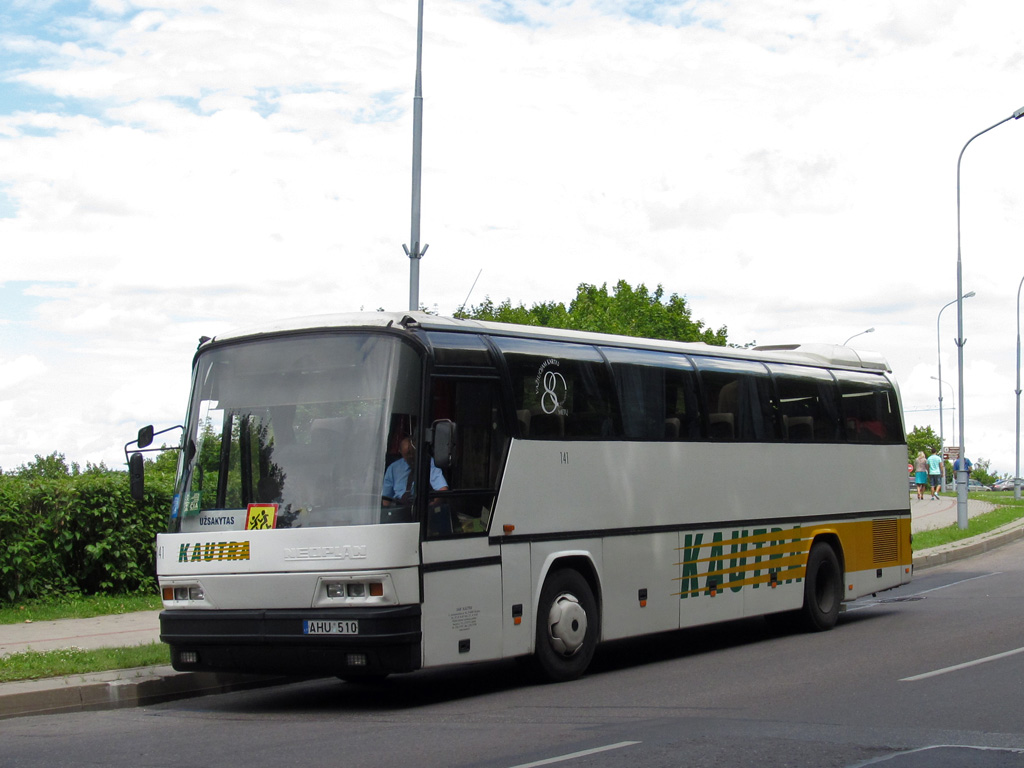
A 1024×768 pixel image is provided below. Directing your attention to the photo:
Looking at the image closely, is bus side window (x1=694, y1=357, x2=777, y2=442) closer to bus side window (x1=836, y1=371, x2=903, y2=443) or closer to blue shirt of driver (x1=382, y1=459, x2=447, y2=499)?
bus side window (x1=836, y1=371, x2=903, y2=443)

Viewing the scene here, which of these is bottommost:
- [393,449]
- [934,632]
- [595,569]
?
[934,632]

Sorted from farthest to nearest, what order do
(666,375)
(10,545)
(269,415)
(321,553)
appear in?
(10,545)
(666,375)
(269,415)
(321,553)

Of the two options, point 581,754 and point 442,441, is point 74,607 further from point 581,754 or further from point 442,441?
point 581,754

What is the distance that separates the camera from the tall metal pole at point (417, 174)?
60.2ft

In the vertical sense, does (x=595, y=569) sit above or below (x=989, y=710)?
above

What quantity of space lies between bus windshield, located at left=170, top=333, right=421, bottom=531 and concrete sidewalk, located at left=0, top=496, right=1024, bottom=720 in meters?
1.47

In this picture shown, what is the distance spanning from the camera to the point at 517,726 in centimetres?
916

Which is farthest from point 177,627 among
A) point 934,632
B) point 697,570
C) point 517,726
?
point 934,632

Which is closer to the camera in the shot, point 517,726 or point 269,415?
point 517,726

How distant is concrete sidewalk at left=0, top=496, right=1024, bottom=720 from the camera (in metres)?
10.5

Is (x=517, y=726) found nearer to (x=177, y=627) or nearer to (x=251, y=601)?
(x=251, y=601)

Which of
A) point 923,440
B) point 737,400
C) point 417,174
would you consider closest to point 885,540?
point 737,400

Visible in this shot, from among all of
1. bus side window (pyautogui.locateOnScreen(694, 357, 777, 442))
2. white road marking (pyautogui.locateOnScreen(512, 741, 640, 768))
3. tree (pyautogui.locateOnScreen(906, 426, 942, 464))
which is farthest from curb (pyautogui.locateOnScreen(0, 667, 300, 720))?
tree (pyautogui.locateOnScreen(906, 426, 942, 464))

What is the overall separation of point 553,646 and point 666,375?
328cm
